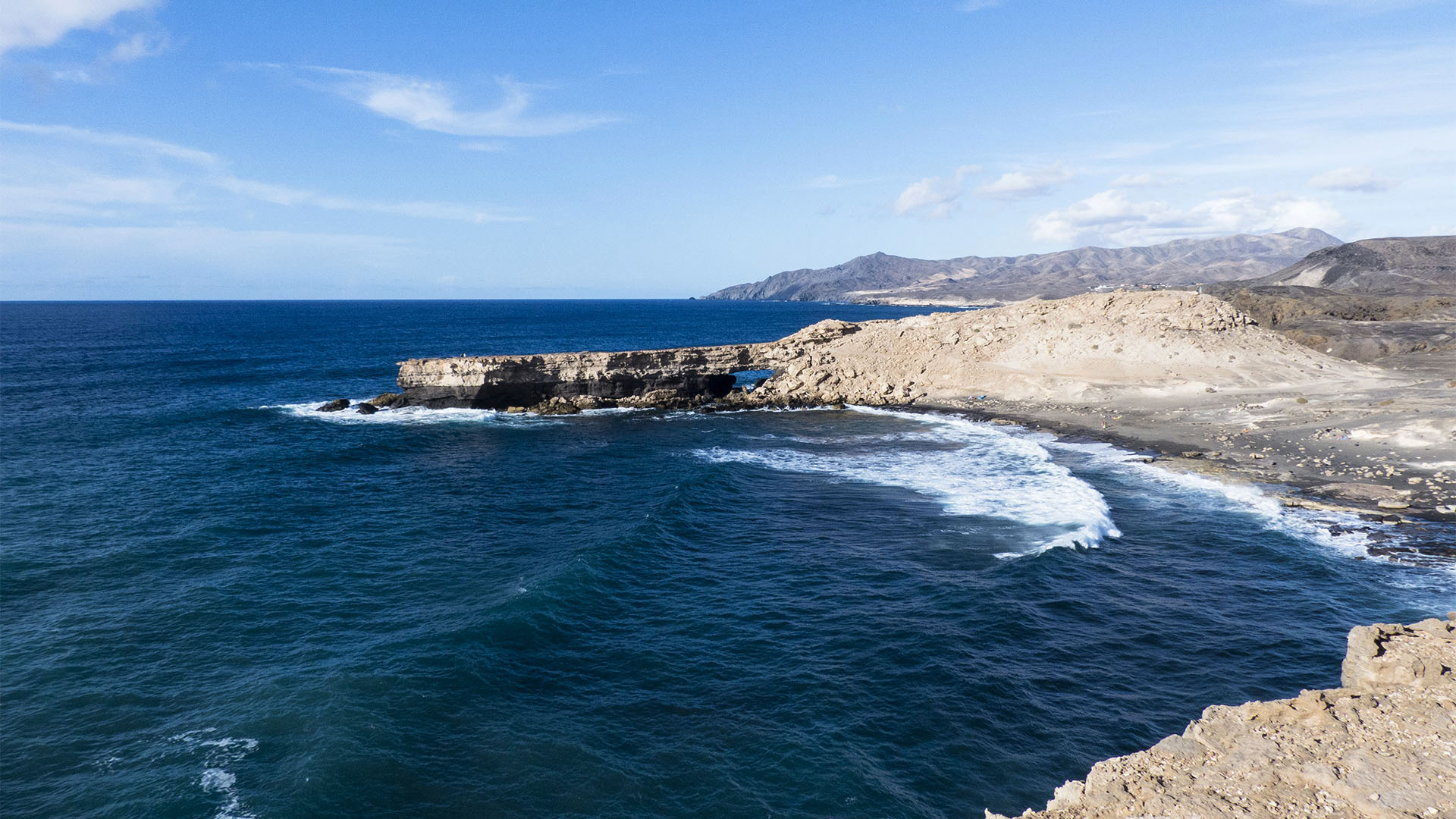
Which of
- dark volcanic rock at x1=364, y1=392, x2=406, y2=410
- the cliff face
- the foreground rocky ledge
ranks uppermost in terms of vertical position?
the cliff face

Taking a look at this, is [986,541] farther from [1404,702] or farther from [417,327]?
[417,327]

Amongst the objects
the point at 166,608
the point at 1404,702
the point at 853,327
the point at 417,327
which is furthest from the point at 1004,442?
the point at 417,327

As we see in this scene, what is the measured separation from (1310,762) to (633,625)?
654 inches

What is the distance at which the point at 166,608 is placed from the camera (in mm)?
23359

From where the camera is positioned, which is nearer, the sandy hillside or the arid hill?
the sandy hillside

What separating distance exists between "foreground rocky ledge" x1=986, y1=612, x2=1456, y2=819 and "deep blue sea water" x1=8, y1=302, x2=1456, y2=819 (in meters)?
4.10

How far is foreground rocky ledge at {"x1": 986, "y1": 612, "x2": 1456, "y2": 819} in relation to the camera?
32.2 ft

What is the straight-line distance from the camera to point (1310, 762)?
416 inches

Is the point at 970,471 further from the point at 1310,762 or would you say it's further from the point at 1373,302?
the point at 1373,302

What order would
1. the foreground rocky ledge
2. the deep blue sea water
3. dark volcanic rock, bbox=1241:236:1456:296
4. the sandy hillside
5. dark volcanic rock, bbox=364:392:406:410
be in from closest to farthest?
the foreground rocky ledge → the deep blue sea water → the sandy hillside → dark volcanic rock, bbox=364:392:406:410 → dark volcanic rock, bbox=1241:236:1456:296

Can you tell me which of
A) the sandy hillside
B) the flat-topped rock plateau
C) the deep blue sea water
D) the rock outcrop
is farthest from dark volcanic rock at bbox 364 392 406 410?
the sandy hillside

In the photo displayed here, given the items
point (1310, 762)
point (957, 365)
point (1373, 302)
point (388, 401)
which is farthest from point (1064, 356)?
point (388, 401)

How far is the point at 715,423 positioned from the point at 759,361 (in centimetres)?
1207

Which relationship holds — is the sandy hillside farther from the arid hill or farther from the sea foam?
the arid hill
